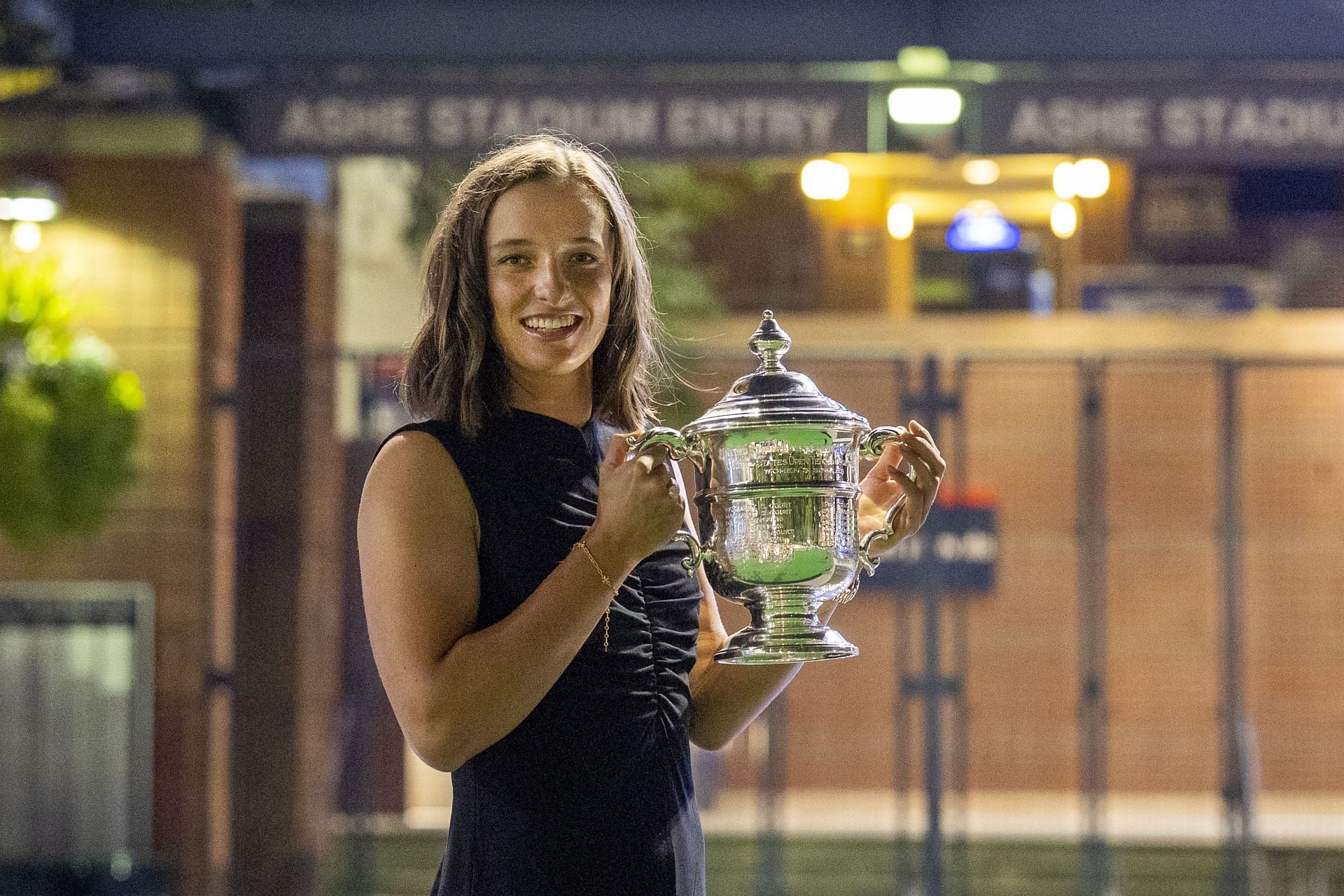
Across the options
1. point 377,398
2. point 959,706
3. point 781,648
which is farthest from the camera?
point 377,398

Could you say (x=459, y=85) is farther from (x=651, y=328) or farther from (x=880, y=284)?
(x=880, y=284)

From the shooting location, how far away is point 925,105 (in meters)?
6.17

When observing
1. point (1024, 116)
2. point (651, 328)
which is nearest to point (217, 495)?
point (1024, 116)

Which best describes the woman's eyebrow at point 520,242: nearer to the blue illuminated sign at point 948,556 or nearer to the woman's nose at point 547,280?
the woman's nose at point 547,280

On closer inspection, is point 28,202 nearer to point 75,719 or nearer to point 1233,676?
point 75,719

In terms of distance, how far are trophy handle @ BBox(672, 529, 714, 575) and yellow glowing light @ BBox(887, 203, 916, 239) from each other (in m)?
8.83

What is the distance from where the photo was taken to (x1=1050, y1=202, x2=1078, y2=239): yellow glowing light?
1057 centimetres

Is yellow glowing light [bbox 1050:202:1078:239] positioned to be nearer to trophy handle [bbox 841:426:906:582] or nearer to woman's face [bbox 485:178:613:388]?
trophy handle [bbox 841:426:906:582]

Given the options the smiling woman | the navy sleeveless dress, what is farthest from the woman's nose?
the navy sleeveless dress

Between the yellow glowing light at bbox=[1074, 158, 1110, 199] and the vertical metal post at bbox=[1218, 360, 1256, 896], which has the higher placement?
the yellow glowing light at bbox=[1074, 158, 1110, 199]

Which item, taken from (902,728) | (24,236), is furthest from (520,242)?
(902,728)

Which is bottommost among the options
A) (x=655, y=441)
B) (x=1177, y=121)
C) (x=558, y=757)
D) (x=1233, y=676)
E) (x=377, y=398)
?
(x=1233, y=676)

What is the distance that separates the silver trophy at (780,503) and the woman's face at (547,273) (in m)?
0.16

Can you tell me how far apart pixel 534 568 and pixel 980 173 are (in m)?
9.25
